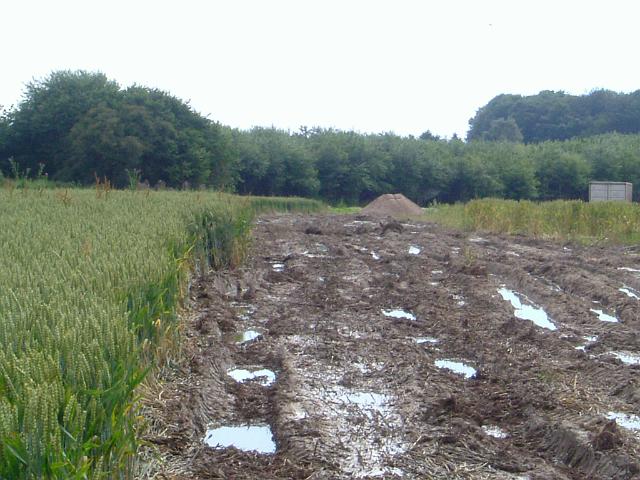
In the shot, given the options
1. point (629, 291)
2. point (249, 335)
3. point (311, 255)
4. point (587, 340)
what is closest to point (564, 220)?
point (311, 255)

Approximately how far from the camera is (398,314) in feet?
31.2

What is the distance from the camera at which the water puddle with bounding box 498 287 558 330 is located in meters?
9.23

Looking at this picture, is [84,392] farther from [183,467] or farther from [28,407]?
[183,467]

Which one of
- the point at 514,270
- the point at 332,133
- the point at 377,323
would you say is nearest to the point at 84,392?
the point at 377,323

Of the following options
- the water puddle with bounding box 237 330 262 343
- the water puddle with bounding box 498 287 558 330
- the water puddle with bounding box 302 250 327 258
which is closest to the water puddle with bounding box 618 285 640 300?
the water puddle with bounding box 498 287 558 330

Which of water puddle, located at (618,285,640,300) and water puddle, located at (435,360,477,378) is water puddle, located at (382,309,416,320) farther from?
water puddle, located at (618,285,640,300)

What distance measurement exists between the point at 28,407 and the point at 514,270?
10988 mm

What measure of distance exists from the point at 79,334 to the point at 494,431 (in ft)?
9.35

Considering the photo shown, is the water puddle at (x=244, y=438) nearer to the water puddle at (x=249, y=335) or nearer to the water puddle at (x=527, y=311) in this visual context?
the water puddle at (x=249, y=335)

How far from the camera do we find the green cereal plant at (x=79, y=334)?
9.46 ft

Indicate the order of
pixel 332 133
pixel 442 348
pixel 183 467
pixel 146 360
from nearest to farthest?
pixel 183 467
pixel 146 360
pixel 442 348
pixel 332 133

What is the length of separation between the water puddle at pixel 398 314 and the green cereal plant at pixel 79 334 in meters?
2.47

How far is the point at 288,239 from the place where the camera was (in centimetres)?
2036

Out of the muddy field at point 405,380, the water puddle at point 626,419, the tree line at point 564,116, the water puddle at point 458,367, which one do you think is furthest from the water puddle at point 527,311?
the tree line at point 564,116
